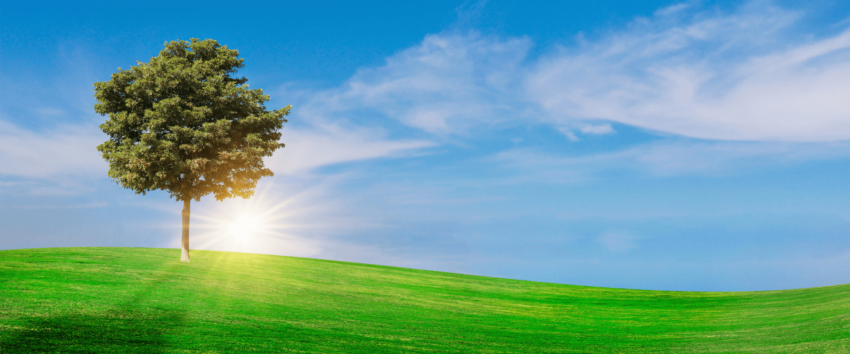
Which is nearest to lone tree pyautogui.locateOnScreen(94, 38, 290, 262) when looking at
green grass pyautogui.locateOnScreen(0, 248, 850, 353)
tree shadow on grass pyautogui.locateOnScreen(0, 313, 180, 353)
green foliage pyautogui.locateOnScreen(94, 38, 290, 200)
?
green foliage pyautogui.locateOnScreen(94, 38, 290, 200)

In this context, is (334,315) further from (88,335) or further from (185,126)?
(185,126)

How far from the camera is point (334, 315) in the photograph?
21500 mm

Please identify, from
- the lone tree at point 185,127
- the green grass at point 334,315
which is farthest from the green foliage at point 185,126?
the green grass at point 334,315

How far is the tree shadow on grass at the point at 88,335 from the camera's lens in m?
13.3

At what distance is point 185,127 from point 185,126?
1021 millimetres

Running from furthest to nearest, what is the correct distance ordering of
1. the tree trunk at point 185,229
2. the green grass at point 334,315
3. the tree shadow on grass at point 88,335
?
the tree trunk at point 185,229
the green grass at point 334,315
the tree shadow on grass at point 88,335

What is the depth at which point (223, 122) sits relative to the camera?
3378 centimetres

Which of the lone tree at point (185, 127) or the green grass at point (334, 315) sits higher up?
the lone tree at point (185, 127)

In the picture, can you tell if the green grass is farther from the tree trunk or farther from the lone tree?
the lone tree

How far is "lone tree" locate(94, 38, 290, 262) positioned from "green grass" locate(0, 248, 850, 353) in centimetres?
587

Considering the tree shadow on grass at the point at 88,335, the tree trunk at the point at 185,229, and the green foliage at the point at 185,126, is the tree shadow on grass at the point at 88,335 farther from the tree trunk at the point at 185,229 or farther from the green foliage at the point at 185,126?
the tree trunk at the point at 185,229

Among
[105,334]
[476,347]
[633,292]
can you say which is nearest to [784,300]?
[633,292]

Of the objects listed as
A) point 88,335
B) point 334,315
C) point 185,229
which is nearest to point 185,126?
point 185,229

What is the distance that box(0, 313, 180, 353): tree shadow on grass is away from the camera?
13.3 meters
